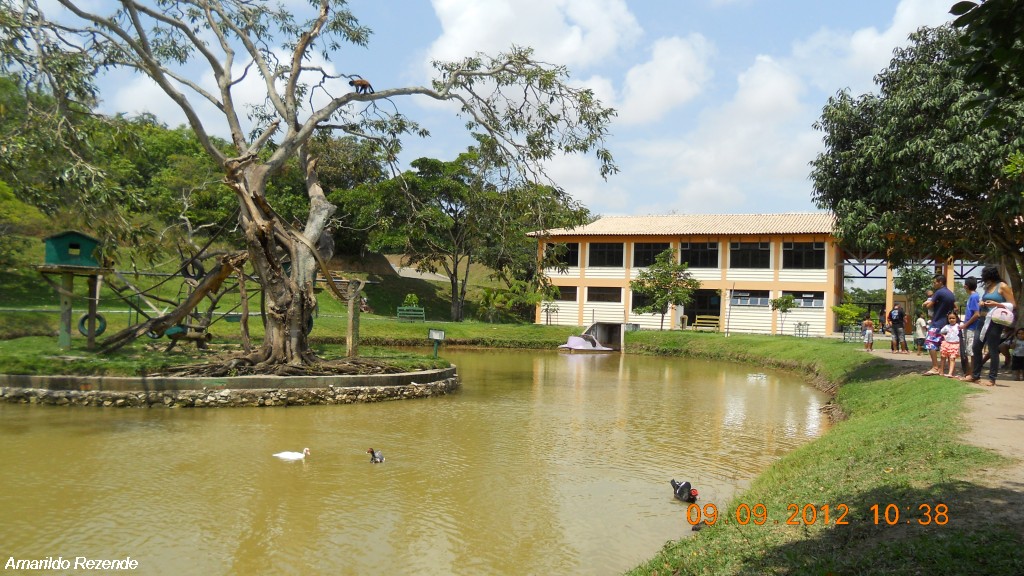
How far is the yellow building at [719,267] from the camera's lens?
3756cm

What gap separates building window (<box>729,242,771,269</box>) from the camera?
38594 millimetres

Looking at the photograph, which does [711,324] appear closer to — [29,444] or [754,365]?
[754,365]

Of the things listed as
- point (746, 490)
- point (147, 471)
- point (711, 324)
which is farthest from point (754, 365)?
point (147, 471)

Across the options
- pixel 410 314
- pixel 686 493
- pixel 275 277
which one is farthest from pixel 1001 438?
pixel 410 314

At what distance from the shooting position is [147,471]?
8203 millimetres

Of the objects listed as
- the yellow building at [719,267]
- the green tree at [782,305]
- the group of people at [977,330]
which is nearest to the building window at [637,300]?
the yellow building at [719,267]

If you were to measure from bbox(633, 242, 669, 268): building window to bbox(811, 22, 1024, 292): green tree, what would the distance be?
24.0 metres

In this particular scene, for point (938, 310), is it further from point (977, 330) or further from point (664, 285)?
point (664, 285)

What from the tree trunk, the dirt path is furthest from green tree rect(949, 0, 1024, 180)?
the tree trunk

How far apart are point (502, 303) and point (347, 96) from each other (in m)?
Answer: 24.7

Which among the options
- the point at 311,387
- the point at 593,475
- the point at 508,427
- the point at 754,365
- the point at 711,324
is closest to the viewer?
the point at 593,475

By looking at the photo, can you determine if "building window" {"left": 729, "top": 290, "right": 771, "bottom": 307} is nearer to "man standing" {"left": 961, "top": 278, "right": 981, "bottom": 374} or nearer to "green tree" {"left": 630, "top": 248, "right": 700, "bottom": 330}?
"green tree" {"left": 630, "top": 248, "right": 700, "bottom": 330}

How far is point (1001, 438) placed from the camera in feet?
23.7

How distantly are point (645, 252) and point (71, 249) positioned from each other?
102ft
